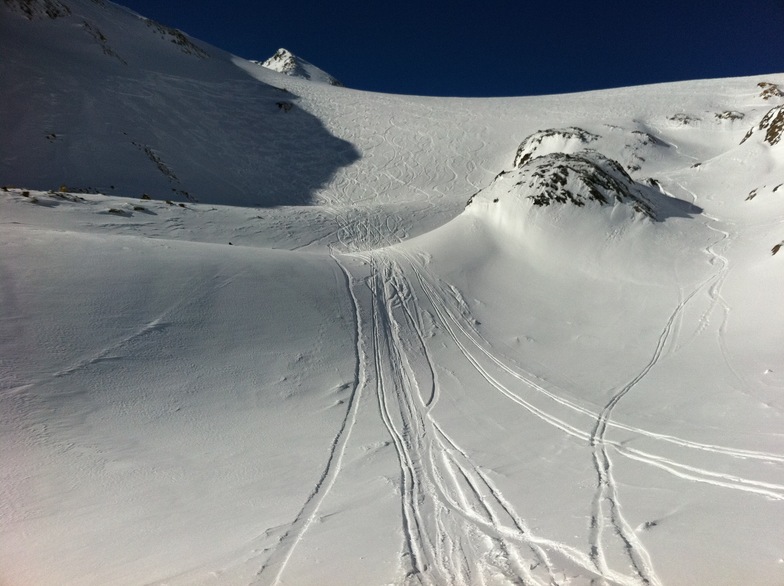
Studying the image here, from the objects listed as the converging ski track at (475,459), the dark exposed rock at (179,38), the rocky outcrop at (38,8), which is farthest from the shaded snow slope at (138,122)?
the converging ski track at (475,459)

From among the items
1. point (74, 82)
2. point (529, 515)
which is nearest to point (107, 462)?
point (529, 515)

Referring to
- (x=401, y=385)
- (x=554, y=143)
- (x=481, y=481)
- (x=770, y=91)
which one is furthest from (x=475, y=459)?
(x=770, y=91)

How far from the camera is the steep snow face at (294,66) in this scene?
320 ft

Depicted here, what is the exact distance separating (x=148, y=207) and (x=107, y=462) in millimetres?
10633

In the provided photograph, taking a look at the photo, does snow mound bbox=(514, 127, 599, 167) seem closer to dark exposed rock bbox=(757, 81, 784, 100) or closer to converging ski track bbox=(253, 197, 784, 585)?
converging ski track bbox=(253, 197, 784, 585)

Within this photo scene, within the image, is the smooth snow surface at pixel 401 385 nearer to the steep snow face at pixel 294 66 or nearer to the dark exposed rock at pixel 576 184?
the dark exposed rock at pixel 576 184

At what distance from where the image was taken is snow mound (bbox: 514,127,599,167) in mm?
26875

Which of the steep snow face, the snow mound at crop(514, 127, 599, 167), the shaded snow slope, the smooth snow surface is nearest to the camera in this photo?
the smooth snow surface

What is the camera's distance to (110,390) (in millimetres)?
6402

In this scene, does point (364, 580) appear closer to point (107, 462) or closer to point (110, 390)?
point (107, 462)

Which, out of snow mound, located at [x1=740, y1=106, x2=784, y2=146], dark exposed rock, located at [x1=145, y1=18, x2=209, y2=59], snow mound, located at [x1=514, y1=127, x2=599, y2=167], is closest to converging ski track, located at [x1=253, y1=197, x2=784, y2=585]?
snow mound, located at [x1=740, y1=106, x2=784, y2=146]

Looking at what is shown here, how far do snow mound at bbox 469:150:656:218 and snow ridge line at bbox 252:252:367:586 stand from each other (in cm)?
793

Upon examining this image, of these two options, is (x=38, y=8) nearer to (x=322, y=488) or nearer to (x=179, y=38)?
(x=179, y=38)

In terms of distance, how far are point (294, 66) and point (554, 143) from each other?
92.1m
